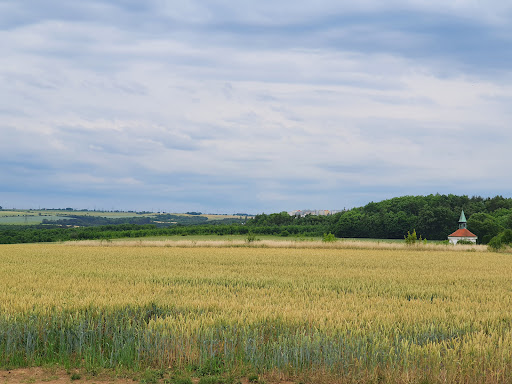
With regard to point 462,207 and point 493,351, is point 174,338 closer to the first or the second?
point 493,351

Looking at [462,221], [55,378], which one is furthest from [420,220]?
[55,378]

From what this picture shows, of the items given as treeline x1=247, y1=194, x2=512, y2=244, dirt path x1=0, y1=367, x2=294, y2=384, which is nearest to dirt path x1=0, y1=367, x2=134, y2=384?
dirt path x1=0, y1=367, x2=294, y2=384

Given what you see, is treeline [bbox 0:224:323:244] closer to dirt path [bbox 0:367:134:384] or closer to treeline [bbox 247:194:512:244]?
treeline [bbox 247:194:512:244]

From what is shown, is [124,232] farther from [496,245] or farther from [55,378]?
[55,378]

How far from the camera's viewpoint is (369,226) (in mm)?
112812

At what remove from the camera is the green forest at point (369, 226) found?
9986 centimetres

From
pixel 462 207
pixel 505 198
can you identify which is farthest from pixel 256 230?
pixel 505 198

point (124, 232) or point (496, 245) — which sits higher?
point (496, 245)

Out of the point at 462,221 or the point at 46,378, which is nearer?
the point at 46,378

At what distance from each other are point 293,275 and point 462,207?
11078 centimetres

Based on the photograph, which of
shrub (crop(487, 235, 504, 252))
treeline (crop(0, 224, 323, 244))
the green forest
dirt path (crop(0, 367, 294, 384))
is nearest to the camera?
dirt path (crop(0, 367, 294, 384))

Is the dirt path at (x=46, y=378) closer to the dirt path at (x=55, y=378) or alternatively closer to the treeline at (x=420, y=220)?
the dirt path at (x=55, y=378)

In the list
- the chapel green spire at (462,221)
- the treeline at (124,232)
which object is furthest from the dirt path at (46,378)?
the chapel green spire at (462,221)

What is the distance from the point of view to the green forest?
328ft
